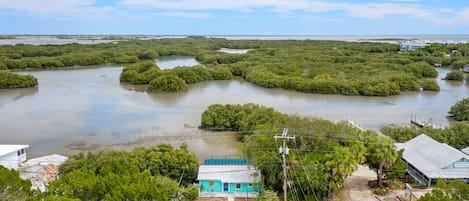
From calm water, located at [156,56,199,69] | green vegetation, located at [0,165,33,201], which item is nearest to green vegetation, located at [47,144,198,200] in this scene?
green vegetation, located at [0,165,33,201]

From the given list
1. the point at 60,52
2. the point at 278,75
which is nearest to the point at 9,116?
the point at 278,75

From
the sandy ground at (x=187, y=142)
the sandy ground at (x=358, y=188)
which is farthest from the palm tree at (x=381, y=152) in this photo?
the sandy ground at (x=187, y=142)

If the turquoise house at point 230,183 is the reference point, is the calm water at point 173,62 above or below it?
above

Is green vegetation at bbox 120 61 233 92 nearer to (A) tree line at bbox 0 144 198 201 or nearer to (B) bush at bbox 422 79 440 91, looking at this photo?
(B) bush at bbox 422 79 440 91

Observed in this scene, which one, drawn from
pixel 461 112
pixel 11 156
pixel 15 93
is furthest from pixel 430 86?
pixel 15 93

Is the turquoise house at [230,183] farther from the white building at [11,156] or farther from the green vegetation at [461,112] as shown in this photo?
the green vegetation at [461,112]

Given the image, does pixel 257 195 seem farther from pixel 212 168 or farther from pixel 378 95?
pixel 378 95
